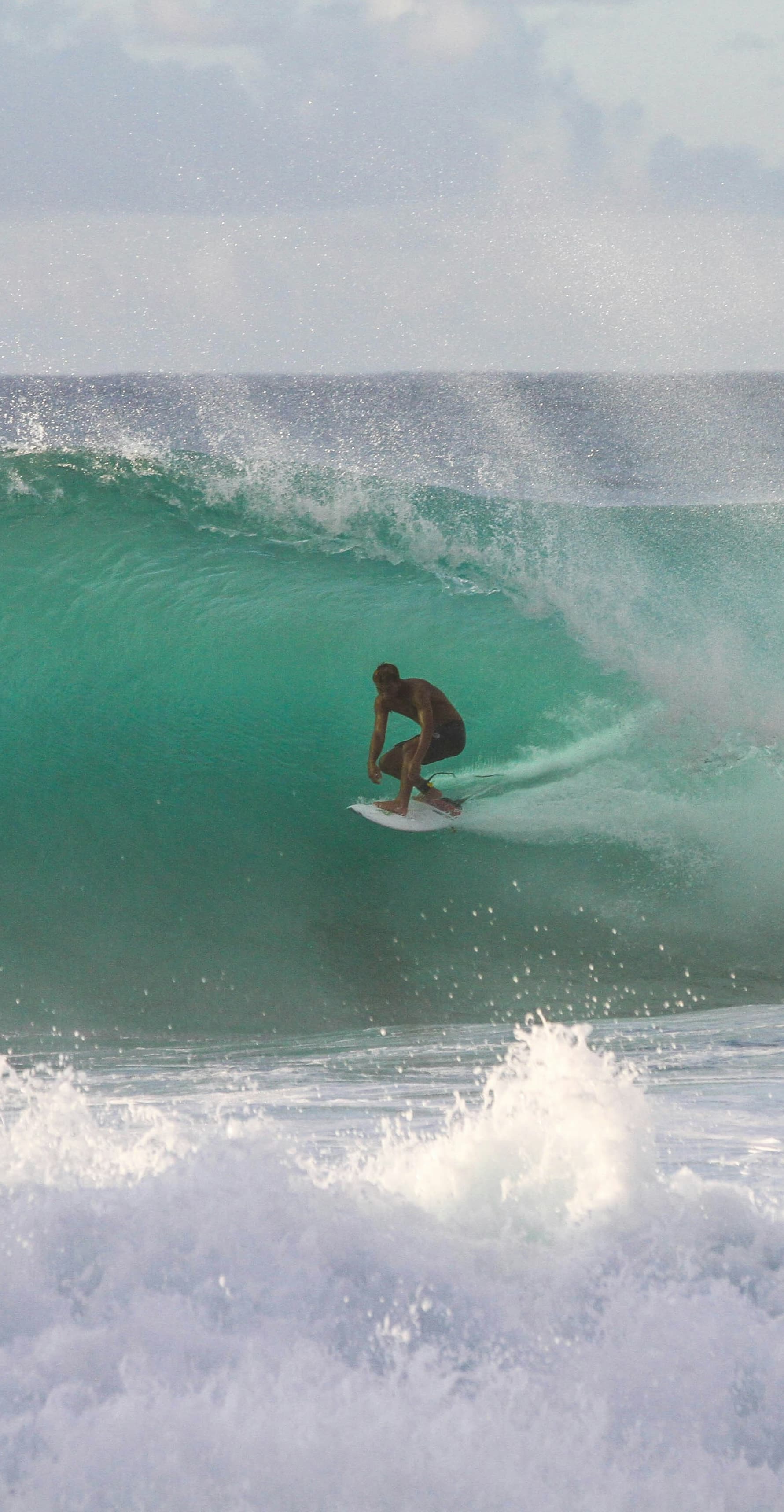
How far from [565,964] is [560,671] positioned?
8.33 ft

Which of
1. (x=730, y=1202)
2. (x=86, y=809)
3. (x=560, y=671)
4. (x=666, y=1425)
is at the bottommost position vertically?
(x=666, y=1425)

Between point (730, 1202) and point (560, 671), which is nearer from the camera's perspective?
point (730, 1202)

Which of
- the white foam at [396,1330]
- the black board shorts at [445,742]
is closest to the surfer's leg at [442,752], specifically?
the black board shorts at [445,742]

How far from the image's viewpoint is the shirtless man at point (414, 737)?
6117 millimetres

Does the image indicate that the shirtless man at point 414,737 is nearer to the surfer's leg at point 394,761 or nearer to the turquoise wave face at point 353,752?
the surfer's leg at point 394,761

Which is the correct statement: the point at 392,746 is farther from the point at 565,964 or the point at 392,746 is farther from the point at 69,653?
the point at 69,653

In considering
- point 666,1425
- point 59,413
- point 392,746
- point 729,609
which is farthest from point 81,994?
point 59,413

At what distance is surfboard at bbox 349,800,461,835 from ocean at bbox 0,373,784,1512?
4.6 inches

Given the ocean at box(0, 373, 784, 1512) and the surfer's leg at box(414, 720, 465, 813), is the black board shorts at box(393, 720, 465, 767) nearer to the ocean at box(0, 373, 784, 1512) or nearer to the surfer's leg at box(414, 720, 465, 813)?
the surfer's leg at box(414, 720, 465, 813)

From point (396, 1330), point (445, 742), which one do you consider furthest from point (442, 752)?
point (396, 1330)

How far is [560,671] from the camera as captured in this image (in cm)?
790

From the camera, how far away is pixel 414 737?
6.36 m

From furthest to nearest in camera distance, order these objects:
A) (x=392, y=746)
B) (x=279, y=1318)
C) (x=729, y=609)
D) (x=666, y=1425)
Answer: (x=729, y=609) < (x=392, y=746) < (x=279, y=1318) < (x=666, y=1425)

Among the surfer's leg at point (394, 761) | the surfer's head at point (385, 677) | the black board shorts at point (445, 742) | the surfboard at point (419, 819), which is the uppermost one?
the surfer's head at point (385, 677)
